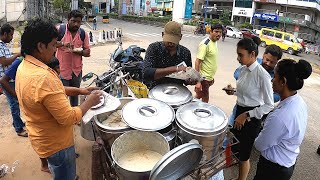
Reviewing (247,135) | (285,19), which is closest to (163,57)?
(247,135)

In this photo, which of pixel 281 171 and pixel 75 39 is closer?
pixel 281 171

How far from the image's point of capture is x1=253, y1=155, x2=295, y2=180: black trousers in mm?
2193

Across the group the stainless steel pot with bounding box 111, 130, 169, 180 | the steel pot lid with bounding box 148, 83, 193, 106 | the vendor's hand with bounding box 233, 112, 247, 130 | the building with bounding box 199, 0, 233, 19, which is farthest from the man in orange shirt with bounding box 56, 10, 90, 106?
the building with bounding box 199, 0, 233, 19

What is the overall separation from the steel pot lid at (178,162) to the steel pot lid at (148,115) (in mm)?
351

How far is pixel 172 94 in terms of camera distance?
2.48 m

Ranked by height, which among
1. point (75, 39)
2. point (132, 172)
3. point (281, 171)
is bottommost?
point (281, 171)

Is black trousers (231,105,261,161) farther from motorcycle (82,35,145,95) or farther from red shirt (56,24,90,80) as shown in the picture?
red shirt (56,24,90,80)

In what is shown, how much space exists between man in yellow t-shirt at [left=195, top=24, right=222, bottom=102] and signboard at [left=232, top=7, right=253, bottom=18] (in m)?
35.9

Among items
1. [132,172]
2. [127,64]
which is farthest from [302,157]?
[132,172]

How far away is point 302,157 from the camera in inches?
171

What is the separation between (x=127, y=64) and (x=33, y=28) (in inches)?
121

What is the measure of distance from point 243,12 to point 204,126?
130 ft

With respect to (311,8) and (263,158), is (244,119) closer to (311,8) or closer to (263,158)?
→ (263,158)

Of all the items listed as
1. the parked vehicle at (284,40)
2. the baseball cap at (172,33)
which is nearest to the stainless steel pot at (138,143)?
the baseball cap at (172,33)
